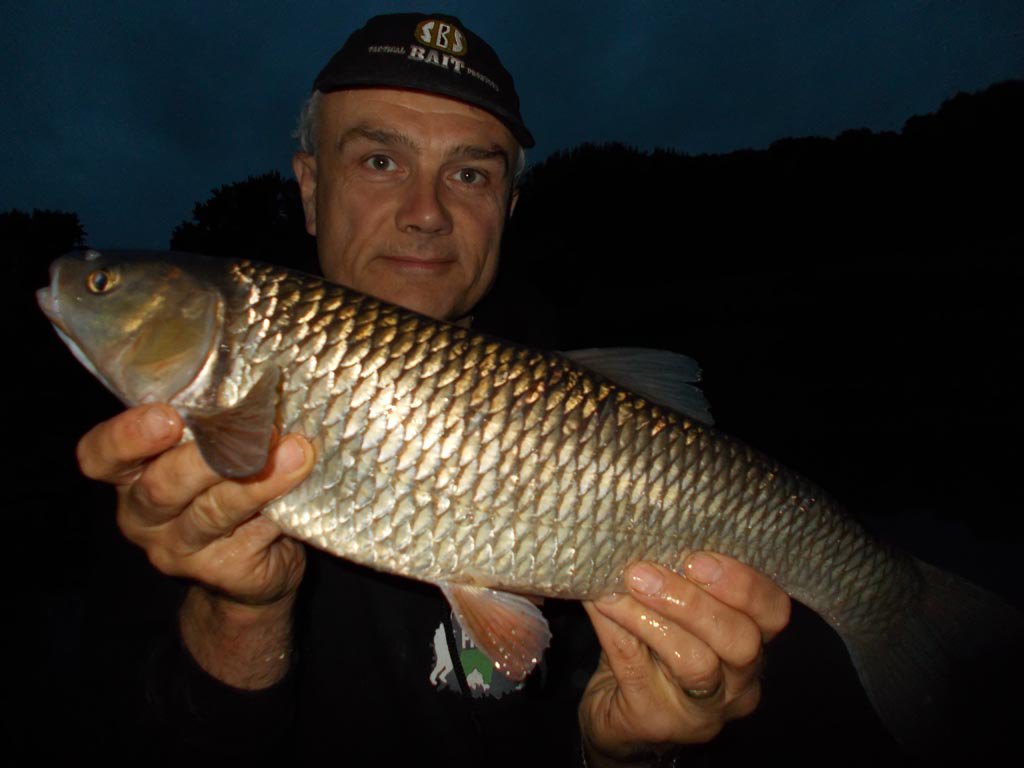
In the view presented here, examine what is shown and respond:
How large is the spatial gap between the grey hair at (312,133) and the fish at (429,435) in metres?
1.33

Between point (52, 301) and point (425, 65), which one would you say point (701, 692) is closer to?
point (52, 301)

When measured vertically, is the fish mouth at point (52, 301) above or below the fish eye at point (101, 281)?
below

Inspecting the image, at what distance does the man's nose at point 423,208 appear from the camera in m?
2.01

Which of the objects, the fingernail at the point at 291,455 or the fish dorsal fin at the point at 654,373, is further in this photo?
the fish dorsal fin at the point at 654,373

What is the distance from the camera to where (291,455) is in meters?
1.04

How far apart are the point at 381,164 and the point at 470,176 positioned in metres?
0.33

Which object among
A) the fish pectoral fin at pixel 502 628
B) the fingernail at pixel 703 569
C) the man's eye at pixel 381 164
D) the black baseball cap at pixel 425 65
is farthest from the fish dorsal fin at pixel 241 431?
→ the black baseball cap at pixel 425 65

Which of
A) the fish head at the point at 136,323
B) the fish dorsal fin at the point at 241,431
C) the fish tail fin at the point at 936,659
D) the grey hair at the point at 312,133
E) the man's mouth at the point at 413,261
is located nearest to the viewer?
the fish dorsal fin at the point at 241,431

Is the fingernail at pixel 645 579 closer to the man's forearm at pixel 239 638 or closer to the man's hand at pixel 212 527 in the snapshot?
the man's hand at pixel 212 527

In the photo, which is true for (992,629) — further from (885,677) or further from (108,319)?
(108,319)

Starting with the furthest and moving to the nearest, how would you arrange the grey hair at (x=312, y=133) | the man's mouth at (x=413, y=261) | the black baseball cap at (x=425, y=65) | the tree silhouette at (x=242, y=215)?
the tree silhouette at (x=242, y=215) < the grey hair at (x=312, y=133) < the man's mouth at (x=413, y=261) < the black baseball cap at (x=425, y=65)

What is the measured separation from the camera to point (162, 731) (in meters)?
1.42

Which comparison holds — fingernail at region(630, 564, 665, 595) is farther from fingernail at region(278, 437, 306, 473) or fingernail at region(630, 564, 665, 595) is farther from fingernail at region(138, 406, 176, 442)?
fingernail at region(138, 406, 176, 442)

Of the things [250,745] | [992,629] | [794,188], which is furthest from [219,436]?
[794,188]
